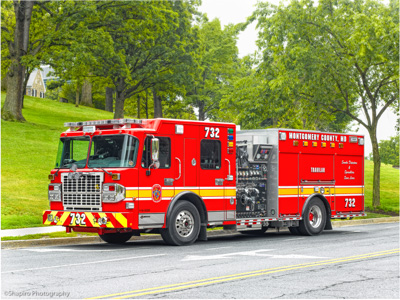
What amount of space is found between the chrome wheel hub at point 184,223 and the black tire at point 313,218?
434 centimetres

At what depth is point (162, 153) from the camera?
14344mm

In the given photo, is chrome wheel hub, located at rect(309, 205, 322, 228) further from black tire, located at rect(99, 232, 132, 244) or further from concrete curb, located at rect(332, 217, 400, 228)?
black tire, located at rect(99, 232, 132, 244)

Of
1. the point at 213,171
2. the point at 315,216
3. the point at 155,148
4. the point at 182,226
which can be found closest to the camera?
the point at 155,148

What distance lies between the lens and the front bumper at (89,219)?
1341 cm

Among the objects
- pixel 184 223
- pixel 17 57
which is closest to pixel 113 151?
pixel 184 223

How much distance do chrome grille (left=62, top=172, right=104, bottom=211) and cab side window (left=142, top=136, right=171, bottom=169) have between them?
1.05 m

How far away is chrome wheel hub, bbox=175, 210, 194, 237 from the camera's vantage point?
14.5m

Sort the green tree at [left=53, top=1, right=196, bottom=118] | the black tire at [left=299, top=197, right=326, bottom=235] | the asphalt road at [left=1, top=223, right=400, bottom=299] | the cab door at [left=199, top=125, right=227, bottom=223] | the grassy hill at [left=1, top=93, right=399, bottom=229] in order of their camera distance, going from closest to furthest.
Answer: the asphalt road at [left=1, top=223, right=400, bottom=299] → the cab door at [left=199, top=125, right=227, bottom=223] → the black tire at [left=299, top=197, right=326, bottom=235] → the grassy hill at [left=1, top=93, right=399, bottom=229] → the green tree at [left=53, top=1, right=196, bottom=118]

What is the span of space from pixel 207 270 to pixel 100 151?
16.2ft

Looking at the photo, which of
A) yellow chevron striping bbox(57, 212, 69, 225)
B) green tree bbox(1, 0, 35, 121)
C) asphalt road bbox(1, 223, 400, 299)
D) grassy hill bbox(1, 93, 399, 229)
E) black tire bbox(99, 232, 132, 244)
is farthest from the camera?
green tree bbox(1, 0, 35, 121)

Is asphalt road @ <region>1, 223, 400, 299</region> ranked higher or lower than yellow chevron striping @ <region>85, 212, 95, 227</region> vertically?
lower

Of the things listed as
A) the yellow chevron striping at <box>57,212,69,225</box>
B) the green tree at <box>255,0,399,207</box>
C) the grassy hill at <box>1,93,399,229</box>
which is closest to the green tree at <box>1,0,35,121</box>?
the grassy hill at <box>1,93,399,229</box>

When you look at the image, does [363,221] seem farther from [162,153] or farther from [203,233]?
[162,153]

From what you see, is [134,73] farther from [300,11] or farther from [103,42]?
[300,11]
